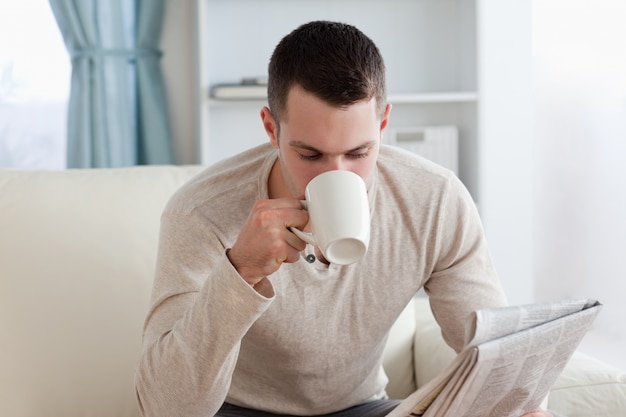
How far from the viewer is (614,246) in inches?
117

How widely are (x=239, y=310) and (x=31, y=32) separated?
2.19 meters

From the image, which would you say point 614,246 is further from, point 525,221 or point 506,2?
point 506,2

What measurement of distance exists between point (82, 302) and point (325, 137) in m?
0.70

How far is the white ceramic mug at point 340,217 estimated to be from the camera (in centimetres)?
108

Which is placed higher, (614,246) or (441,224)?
(441,224)

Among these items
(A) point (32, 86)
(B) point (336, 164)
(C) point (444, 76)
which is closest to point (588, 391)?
(B) point (336, 164)

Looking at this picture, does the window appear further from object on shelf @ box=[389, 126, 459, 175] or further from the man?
the man

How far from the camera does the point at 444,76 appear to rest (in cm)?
322

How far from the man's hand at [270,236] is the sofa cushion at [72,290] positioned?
61 centimetres

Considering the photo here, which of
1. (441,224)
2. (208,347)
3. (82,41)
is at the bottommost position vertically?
(208,347)

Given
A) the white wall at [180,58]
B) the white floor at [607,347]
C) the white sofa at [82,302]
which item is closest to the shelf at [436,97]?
the white wall at [180,58]

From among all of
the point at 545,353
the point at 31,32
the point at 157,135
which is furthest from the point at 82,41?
the point at 545,353

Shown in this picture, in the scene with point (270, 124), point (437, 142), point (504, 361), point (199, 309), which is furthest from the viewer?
point (437, 142)

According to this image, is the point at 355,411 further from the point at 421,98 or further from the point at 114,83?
the point at 114,83
